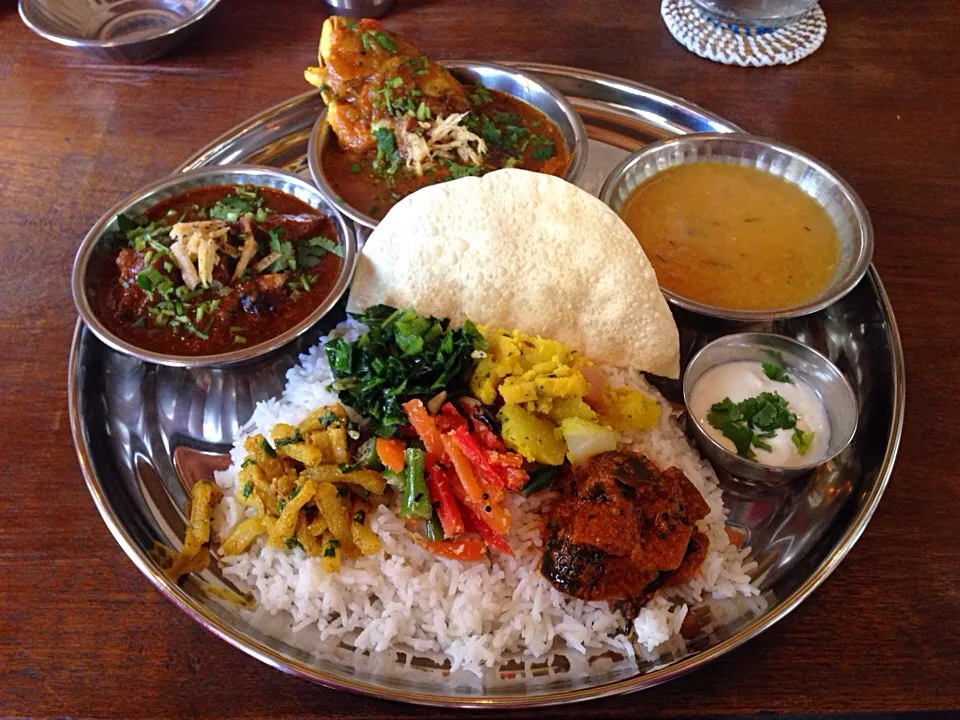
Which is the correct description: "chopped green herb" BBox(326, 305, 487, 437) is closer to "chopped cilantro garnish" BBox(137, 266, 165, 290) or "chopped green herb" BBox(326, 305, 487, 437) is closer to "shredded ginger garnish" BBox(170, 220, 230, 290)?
"shredded ginger garnish" BBox(170, 220, 230, 290)

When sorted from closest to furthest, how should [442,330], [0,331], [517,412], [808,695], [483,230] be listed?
[808,695], [517,412], [442,330], [483,230], [0,331]

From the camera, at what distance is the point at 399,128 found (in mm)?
2908

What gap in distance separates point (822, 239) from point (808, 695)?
1695mm

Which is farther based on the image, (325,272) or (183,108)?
(183,108)

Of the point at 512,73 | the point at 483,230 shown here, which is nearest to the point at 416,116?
the point at 512,73

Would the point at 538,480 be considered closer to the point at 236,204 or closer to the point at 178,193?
the point at 236,204

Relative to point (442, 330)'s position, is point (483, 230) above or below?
above

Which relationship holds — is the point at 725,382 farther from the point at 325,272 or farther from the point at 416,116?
the point at 416,116

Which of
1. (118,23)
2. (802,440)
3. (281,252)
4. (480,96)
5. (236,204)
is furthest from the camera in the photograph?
(118,23)

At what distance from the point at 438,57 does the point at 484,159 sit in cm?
102

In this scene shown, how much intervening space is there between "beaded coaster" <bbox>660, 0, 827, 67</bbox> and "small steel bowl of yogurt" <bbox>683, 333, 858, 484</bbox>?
6.16ft

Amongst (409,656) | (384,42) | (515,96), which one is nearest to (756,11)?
(515,96)

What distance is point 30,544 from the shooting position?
2.13 m

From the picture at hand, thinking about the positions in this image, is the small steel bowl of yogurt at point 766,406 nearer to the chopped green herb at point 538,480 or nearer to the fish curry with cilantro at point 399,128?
the chopped green herb at point 538,480
